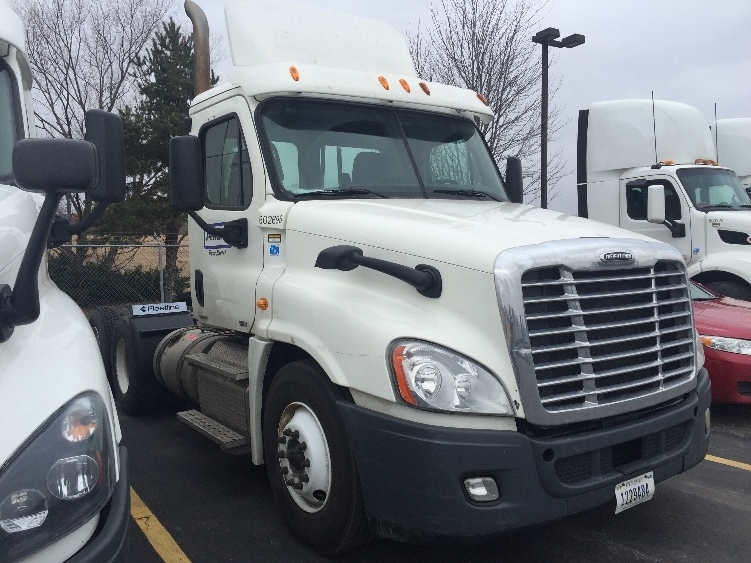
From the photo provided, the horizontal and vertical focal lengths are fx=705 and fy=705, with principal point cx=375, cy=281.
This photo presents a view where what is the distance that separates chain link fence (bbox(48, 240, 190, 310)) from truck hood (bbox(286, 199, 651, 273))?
11196mm

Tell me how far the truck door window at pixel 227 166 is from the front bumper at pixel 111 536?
253cm

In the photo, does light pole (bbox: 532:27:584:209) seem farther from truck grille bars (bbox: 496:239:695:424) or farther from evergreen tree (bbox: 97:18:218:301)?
truck grille bars (bbox: 496:239:695:424)

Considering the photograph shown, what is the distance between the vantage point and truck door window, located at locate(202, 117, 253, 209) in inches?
181

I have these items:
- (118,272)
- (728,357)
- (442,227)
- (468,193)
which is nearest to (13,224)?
(442,227)

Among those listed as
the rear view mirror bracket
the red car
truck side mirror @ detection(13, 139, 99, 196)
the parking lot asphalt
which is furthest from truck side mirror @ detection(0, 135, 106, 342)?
the rear view mirror bracket

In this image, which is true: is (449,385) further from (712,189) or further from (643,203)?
(712,189)

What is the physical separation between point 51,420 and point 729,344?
626 cm

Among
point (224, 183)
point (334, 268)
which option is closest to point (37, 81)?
point (224, 183)

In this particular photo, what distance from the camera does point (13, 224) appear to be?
2711mm

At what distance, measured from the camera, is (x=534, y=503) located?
301 centimetres

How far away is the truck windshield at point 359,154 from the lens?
4387mm

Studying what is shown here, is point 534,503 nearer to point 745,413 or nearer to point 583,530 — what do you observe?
point 583,530

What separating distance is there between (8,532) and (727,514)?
4028mm

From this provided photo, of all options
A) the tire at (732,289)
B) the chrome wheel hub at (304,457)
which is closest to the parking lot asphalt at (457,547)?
the chrome wheel hub at (304,457)
